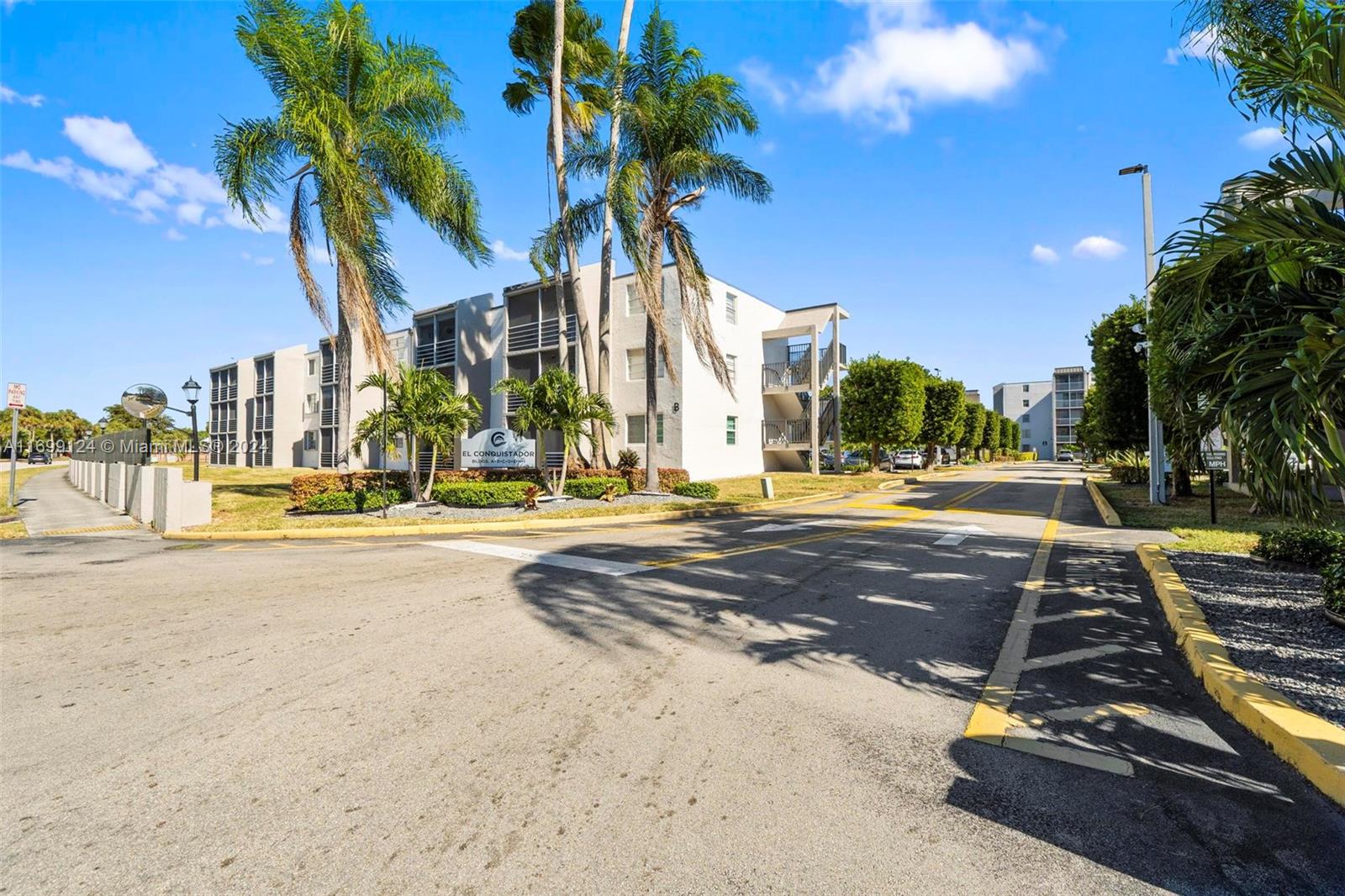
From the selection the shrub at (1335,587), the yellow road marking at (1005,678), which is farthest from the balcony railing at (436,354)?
the shrub at (1335,587)

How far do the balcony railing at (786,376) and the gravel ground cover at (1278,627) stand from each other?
2540cm

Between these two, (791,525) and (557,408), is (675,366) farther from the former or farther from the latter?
(791,525)

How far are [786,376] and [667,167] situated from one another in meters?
17.1

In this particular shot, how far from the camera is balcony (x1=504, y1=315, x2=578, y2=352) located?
28920mm

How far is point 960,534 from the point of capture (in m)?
12.4

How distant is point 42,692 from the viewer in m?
4.27

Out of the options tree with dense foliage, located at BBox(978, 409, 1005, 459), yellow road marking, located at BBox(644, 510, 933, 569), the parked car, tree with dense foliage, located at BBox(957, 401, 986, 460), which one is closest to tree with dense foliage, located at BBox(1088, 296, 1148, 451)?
yellow road marking, located at BBox(644, 510, 933, 569)

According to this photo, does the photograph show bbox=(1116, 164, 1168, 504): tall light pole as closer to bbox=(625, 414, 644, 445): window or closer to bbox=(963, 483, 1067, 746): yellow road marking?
bbox=(963, 483, 1067, 746): yellow road marking

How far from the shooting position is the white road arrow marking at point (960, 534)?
1134cm

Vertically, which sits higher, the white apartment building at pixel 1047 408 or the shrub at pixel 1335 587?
the white apartment building at pixel 1047 408

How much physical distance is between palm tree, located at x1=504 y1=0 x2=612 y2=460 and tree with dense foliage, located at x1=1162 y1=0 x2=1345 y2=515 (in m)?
17.7

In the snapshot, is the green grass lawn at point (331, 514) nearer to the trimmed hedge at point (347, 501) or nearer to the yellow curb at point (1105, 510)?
the trimmed hedge at point (347, 501)

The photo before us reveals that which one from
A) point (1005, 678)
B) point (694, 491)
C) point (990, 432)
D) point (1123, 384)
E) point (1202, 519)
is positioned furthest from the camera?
point (990, 432)

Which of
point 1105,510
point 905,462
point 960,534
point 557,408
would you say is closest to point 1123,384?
point 1105,510
